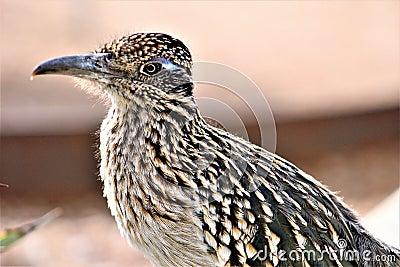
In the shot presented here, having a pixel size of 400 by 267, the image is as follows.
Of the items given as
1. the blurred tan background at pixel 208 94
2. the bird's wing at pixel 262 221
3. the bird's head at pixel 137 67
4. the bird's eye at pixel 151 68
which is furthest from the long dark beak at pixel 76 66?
the blurred tan background at pixel 208 94

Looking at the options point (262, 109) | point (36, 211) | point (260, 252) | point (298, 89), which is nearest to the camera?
point (260, 252)

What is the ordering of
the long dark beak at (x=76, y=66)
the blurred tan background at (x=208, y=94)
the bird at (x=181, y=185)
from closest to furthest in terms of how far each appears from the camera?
the long dark beak at (x=76, y=66) < the bird at (x=181, y=185) < the blurred tan background at (x=208, y=94)

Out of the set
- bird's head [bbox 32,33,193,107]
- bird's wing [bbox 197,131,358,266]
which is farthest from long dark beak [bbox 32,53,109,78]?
bird's wing [bbox 197,131,358,266]

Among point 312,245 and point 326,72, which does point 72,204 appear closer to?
point 326,72

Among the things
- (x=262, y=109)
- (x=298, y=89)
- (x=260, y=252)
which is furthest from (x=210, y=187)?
(x=298, y=89)

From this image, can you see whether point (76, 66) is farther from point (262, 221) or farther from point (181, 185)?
point (262, 221)

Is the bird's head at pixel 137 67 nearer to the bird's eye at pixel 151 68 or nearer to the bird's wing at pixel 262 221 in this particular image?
the bird's eye at pixel 151 68

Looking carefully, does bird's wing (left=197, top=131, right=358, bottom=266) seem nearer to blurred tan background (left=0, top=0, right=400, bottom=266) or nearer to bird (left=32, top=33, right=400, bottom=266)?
bird (left=32, top=33, right=400, bottom=266)
